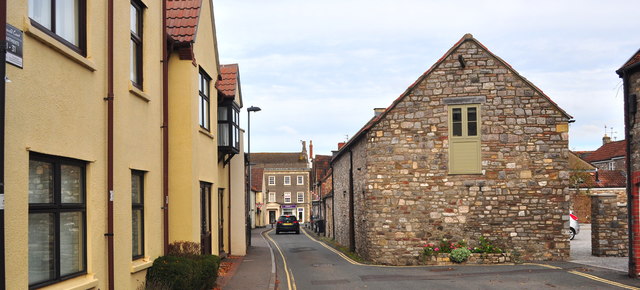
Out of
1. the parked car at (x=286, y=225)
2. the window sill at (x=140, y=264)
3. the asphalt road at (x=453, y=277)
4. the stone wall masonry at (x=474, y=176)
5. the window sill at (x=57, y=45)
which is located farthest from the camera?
the parked car at (x=286, y=225)

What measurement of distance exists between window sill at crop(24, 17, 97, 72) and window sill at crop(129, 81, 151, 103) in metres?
1.61

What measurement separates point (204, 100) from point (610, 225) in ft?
45.6

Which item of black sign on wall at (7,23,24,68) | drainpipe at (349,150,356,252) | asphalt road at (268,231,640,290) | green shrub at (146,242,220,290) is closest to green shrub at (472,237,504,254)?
asphalt road at (268,231,640,290)

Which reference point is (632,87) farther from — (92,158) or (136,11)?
(92,158)

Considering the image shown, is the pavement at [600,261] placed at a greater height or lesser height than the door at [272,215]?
greater

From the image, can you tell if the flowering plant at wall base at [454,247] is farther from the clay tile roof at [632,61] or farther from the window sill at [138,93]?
the window sill at [138,93]

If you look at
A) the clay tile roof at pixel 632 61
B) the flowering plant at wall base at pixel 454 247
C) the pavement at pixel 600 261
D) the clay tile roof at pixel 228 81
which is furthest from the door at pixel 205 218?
the pavement at pixel 600 261

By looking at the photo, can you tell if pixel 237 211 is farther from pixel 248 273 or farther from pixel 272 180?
pixel 272 180

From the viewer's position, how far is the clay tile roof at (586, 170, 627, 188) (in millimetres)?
48531

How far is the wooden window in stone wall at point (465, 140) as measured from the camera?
67.4 feet

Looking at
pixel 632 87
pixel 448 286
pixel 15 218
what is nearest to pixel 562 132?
pixel 632 87

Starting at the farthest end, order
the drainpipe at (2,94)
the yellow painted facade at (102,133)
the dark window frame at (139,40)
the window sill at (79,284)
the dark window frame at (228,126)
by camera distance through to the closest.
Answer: the dark window frame at (228,126) < the dark window frame at (139,40) < the window sill at (79,284) < the yellow painted facade at (102,133) < the drainpipe at (2,94)

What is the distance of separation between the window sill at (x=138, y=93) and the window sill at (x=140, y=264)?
9.02ft

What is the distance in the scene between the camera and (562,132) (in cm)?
2053
